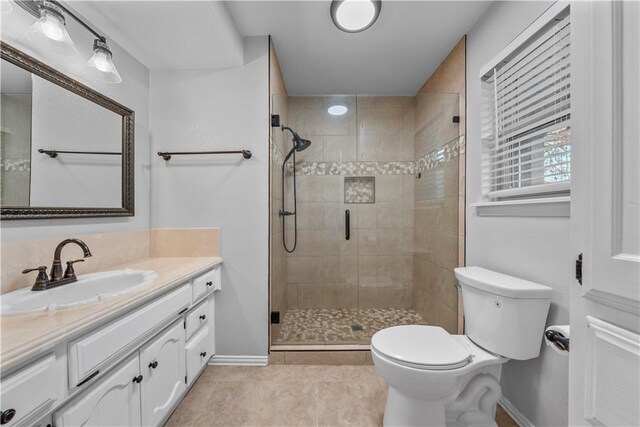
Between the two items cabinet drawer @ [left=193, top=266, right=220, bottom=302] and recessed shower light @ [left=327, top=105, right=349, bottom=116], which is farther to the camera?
recessed shower light @ [left=327, top=105, right=349, bottom=116]

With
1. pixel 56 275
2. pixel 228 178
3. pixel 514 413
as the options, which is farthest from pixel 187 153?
pixel 514 413

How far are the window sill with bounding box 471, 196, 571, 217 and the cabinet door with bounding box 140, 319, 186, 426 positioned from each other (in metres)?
1.94

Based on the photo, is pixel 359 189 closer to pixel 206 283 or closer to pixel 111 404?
pixel 206 283

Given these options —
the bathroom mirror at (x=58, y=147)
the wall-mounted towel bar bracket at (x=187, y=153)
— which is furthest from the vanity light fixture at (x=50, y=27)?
the wall-mounted towel bar bracket at (x=187, y=153)

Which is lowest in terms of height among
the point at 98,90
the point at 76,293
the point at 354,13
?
the point at 76,293

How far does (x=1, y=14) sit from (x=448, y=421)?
9.05 feet

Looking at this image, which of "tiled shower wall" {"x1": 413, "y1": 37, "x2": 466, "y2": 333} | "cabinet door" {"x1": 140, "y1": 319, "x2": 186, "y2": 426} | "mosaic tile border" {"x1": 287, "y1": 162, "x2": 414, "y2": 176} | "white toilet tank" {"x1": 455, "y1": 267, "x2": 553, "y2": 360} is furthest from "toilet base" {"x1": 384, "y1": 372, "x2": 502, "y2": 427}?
"mosaic tile border" {"x1": 287, "y1": 162, "x2": 414, "y2": 176}

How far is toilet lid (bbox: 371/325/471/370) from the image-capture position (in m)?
1.22

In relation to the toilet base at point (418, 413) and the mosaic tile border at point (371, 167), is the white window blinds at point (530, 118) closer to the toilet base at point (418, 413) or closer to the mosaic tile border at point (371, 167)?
the mosaic tile border at point (371, 167)

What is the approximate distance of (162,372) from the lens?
132cm

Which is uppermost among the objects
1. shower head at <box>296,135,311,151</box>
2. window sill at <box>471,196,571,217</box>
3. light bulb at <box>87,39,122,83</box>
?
light bulb at <box>87,39,122,83</box>

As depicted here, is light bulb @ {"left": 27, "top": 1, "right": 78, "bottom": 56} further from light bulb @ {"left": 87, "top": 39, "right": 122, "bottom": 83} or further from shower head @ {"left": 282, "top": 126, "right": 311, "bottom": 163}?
shower head @ {"left": 282, "top": 126, "right": 311, "bottom": 163}

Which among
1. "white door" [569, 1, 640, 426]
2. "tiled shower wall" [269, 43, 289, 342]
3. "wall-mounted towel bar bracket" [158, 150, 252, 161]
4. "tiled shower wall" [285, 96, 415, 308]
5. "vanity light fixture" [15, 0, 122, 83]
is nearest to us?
"white door" [569, 1, 640, 426]

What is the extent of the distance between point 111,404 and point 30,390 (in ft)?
1.30
